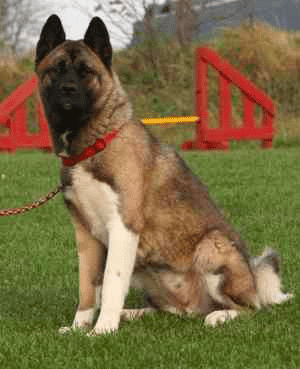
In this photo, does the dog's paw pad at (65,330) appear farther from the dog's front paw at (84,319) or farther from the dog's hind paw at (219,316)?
the dog's hind paw at (219,316)

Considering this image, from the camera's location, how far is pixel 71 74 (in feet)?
13.8

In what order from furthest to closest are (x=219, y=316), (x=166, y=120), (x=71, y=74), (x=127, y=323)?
(x=166, y=120) → (x=127, y=323) → (x=219, y=316) → (x=71, y=74)

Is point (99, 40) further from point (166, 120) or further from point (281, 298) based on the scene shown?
point (166, 120)

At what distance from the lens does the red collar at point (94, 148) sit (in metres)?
4.29

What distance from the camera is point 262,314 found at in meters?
4.64

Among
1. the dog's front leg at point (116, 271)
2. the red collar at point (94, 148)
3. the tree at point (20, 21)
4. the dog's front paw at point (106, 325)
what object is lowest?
the tree at point (20, 21)

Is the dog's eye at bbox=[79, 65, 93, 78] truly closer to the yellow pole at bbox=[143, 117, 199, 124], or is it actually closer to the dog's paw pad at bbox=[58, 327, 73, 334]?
the dog's paw pad at bbox=[58, 327, 73, 334]

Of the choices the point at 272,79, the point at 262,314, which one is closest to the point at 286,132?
the point at 272,79

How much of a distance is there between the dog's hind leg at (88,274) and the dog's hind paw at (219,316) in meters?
0.63

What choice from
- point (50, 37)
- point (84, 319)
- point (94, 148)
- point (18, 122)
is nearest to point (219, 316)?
point (84, 319)

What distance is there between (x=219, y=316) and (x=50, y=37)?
173 centimetres

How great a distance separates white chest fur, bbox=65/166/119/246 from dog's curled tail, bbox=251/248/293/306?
1.01 m

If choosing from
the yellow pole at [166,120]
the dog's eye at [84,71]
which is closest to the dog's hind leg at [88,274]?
the dog's eye at [84,71]

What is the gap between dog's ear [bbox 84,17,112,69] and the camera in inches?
168
